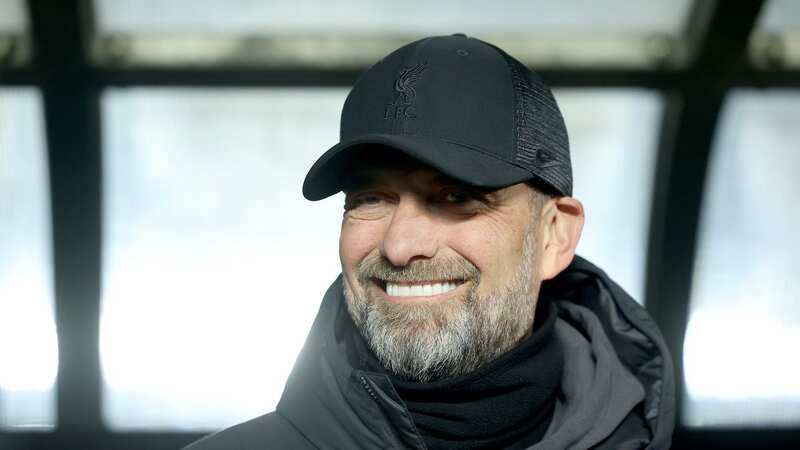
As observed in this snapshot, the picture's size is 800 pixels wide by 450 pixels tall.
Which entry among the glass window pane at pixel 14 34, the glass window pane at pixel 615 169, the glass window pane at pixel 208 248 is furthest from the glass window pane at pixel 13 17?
the glass window pane at pixel 615 169

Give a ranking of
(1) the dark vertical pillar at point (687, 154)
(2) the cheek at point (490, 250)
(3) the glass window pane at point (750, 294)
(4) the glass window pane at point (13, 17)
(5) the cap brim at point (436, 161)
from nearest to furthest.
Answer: (5) the cap brim at point (436, 161) → (2) the cheek at point (490, 250) → (4) the glass window pane at point (13, 17) → (1) the dark vertical pillar at point (687, 154) → (3) the glass window pane at point (750, 294)

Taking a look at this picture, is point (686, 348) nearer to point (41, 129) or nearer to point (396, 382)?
point (41, 129)

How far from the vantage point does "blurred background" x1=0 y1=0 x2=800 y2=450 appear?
544cm

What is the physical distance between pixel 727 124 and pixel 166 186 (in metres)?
2.97

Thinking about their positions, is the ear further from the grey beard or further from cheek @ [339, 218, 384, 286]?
cheek @ [339, 218, 384, 286]

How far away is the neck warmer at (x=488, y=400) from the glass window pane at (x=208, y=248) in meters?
3.69

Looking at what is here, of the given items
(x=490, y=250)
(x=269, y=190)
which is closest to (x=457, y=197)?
(x=490, y=250)

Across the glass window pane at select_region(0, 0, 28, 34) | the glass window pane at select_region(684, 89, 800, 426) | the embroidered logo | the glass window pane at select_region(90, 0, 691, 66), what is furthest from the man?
the glass window pane at select_region(684, 89, 800, 426)

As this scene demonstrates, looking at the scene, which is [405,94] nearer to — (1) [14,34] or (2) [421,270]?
(2) [421,270]

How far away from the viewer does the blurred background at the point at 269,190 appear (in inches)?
214

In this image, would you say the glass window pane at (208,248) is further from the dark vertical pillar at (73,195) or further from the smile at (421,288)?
the smile at (421,288)

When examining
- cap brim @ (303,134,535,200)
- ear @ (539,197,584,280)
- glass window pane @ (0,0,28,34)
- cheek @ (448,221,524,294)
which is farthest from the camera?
glass window pane @ (0,0,28,34)

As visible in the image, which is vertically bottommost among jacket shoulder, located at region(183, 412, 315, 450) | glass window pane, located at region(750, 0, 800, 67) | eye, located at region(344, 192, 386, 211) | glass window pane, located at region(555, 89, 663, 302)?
jacket shoulder, located at region(183, 412, 315, 450)

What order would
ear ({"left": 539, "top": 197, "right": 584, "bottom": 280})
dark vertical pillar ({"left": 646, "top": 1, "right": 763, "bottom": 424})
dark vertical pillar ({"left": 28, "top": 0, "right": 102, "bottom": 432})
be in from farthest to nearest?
dark vertical pillar ({"left": 646, "top": 1, "right": 763, "bottom": 424}) → dark vertical pillar ({"left": 28, "top": 0, "right": 102, "bottom": 432}) → ear ({"left": 539, "top": 197, "right": 584, "bottom": 280})
